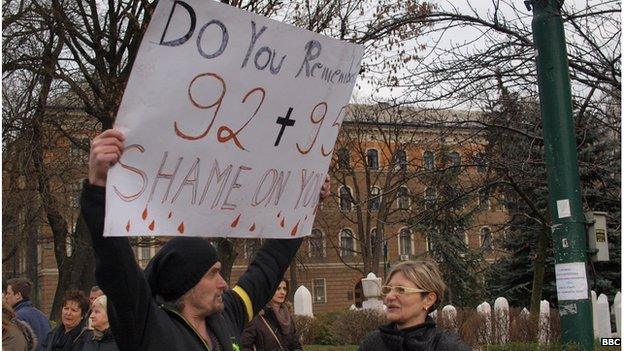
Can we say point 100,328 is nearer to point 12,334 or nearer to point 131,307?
point 12,334

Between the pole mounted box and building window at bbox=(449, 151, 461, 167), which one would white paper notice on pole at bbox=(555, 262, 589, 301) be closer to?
the pole mounted box

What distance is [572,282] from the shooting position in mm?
7973

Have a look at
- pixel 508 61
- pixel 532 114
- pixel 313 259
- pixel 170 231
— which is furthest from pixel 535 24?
pixel 313 259

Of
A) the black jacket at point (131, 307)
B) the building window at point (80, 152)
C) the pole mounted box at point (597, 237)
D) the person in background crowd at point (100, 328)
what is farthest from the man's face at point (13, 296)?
the building window at point (80, 152)

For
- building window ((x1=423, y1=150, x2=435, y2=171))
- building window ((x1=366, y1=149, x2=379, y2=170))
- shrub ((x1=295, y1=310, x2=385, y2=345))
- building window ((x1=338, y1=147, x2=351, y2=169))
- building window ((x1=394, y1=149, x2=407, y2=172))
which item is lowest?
Result: shrub ((x1=295, y1=310, x2=385, y2=345))

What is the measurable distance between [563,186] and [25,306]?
215 inches

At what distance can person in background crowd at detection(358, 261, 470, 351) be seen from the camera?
383cm

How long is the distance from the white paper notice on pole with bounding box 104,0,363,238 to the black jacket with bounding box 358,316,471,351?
0.57m

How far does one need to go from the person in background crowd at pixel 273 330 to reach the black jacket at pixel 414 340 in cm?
348

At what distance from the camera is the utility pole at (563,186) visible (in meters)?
7.94

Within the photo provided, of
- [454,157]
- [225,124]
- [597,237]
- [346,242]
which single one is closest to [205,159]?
[225,124]

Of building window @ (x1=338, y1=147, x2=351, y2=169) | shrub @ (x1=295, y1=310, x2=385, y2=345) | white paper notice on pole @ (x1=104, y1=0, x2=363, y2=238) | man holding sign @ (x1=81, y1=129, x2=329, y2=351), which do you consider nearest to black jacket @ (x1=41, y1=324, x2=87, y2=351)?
man holding sign @ (x1=81, y1=129, x2=329, y2=351)

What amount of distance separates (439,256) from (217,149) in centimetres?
4046

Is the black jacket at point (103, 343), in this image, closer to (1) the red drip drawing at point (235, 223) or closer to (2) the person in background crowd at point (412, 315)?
(2) the person in background crowd at point (412, 315)
